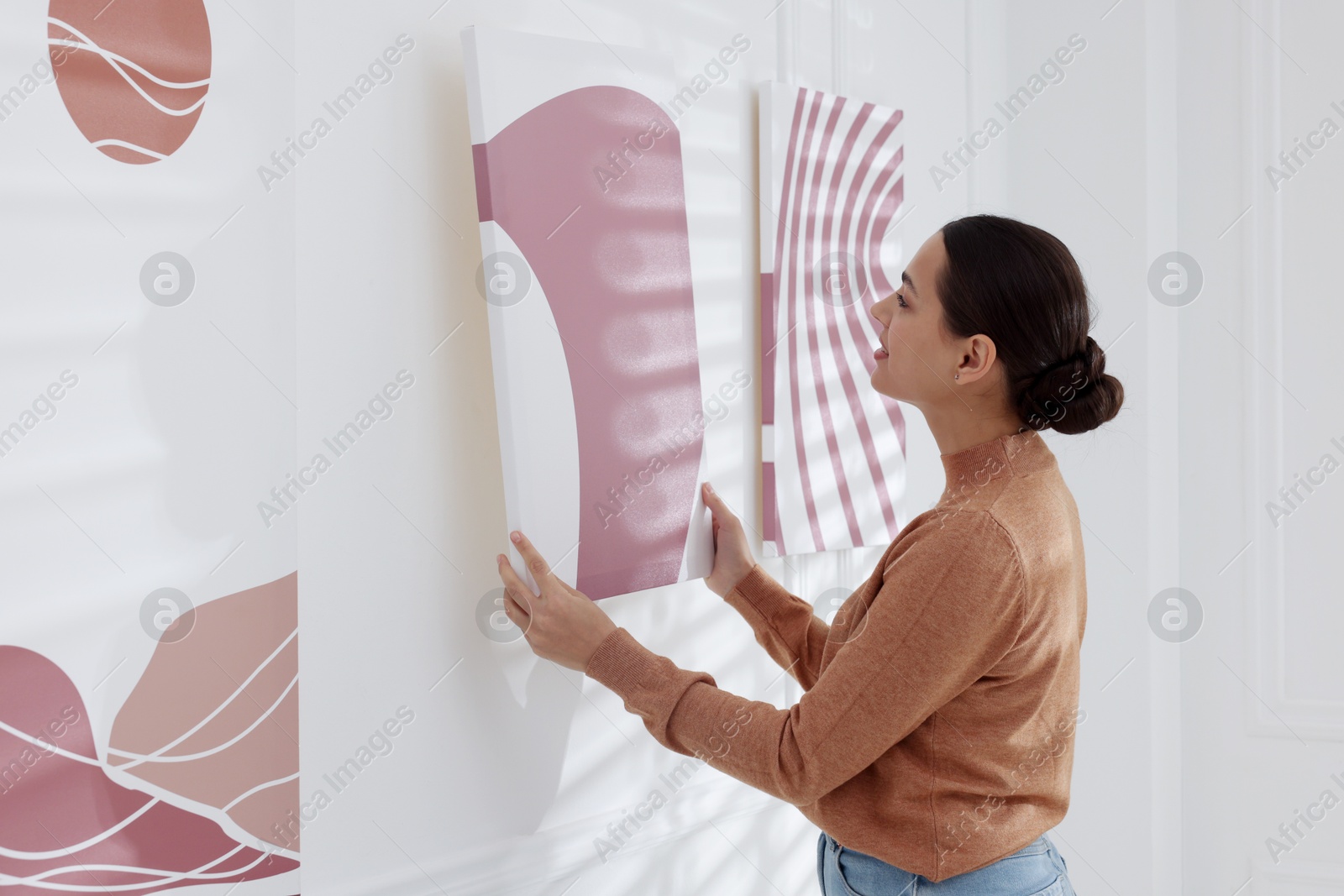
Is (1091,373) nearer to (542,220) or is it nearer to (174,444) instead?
(542,220)

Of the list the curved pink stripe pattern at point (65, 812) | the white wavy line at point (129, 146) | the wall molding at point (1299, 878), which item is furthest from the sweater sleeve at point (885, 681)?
the wall molding at point (1299, 878)

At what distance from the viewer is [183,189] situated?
1.04 meters

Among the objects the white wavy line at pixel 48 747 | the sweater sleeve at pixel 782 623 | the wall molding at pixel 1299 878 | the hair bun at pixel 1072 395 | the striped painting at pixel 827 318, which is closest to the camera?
the white wavy line at pixel 48 747

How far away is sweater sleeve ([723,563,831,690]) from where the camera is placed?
146cm

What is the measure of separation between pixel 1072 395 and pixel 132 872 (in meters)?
1.20

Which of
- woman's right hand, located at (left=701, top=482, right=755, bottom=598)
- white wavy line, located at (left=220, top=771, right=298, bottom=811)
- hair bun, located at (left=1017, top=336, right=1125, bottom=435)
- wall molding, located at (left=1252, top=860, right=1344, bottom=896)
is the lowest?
wall molding, located at (left=1252, top=860, right=1344, bottom=896)

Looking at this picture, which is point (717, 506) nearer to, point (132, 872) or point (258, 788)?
point (258, 788)

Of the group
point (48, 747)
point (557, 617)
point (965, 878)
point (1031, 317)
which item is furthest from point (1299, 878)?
point (48, 747)

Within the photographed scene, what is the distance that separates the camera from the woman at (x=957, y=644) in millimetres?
1077

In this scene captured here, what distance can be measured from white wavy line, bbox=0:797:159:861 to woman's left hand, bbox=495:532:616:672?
451 millimetres

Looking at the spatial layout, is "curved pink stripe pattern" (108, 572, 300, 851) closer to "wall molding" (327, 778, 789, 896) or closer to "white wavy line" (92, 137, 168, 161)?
"wall molding" (327, 778, 789, 896)

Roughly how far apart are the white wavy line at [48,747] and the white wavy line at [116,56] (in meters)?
0.68

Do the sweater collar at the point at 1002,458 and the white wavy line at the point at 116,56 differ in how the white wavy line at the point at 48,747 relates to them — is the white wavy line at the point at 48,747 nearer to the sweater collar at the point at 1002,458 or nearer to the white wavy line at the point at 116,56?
the white wavy line at the point at 116,56

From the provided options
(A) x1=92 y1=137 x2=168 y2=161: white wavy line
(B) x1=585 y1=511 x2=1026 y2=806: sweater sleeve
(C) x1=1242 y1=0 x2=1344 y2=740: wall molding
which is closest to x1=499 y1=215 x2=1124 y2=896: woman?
(B) x1=585 y1=511 x2=1026 y2=806: sweater sleeve
